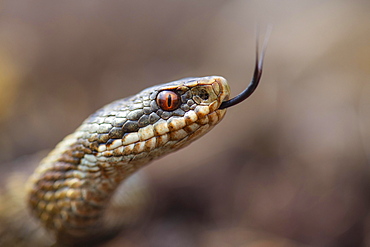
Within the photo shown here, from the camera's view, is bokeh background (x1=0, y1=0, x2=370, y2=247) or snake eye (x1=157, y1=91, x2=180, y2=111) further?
bokeh background (x1=0, y1=0, x2=370, y2=247)

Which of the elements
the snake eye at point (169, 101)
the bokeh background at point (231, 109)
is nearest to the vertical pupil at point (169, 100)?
the snake eye at point (169, 101)

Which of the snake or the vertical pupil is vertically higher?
the vertical pupil

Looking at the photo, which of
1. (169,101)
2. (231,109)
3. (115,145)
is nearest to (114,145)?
(115,145)

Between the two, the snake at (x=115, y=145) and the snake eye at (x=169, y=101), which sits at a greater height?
the snake eye at (x=169, y=101)

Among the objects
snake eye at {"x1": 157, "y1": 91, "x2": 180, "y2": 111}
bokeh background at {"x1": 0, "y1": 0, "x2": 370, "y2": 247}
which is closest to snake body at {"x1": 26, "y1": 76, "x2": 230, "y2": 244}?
snake eye at {"x1": 157, "y1": 91, "x2": 180, "y2": 111}

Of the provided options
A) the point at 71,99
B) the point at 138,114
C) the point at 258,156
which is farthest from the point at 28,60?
the point at 138,114

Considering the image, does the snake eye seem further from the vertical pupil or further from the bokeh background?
the bokeh background

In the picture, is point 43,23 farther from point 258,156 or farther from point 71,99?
point 258,156

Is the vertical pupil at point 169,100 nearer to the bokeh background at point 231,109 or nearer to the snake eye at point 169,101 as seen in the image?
the snake eye at point 169,101
